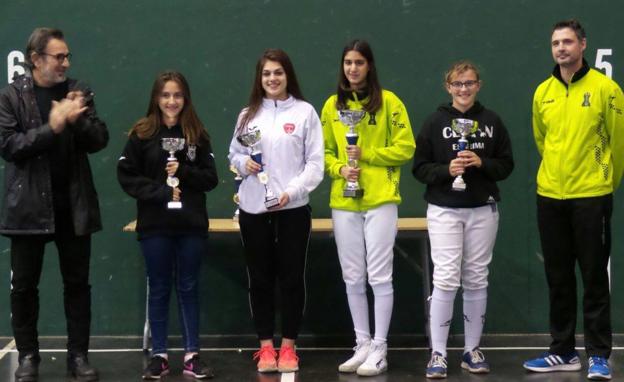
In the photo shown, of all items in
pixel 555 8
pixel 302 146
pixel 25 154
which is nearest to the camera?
pixel 25 154

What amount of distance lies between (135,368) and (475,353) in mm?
1764

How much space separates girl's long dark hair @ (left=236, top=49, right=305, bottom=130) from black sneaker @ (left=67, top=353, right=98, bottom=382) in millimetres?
1396

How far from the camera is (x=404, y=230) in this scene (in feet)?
16.1

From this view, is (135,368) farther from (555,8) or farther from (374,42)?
(555,8)

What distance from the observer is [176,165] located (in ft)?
14.5

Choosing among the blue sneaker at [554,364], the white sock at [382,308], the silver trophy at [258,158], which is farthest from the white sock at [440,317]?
the silver trophy at [258,158]

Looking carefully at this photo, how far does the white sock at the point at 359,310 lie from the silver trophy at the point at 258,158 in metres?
0.63

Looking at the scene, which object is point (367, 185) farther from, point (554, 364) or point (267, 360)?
point (554, 364)

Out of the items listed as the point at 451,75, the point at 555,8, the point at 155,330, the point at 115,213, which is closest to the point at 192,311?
the point at 155,330

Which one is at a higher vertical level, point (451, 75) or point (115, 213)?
point (451, 75)

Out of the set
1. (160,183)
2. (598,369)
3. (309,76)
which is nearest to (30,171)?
(160,183)

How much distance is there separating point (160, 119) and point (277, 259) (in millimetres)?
916

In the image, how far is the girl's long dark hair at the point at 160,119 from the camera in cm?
452

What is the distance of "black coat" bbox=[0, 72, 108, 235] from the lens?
168 inches
